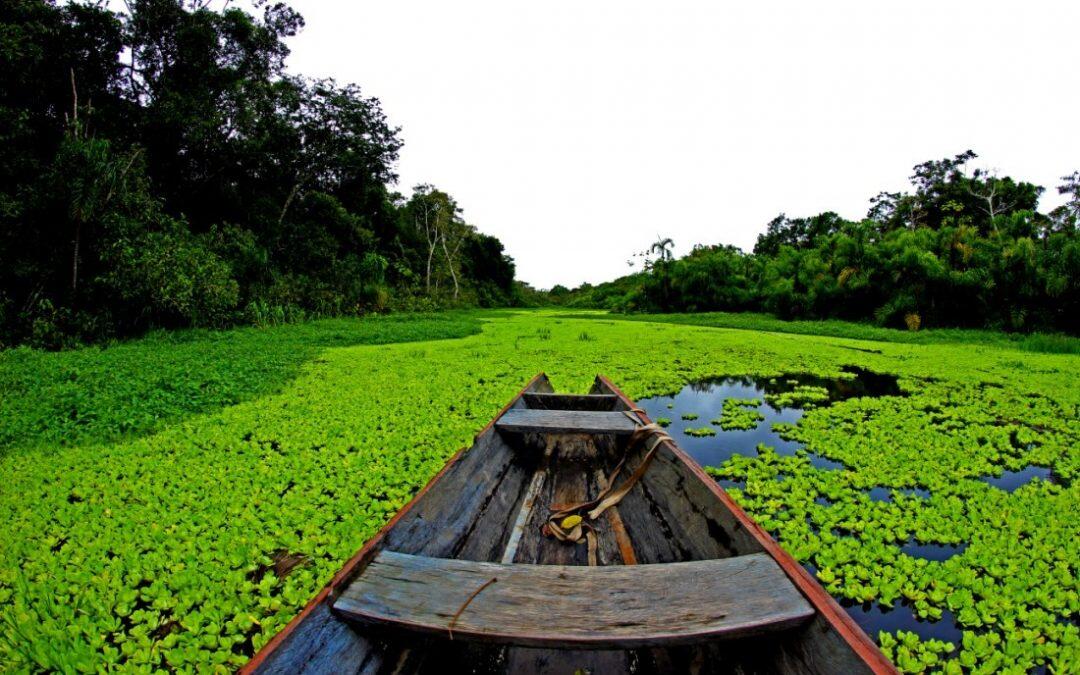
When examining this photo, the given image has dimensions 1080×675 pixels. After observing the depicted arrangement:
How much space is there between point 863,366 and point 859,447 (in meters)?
4.24

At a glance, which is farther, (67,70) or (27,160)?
(67,70)

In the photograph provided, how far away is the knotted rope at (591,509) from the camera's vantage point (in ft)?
6.68

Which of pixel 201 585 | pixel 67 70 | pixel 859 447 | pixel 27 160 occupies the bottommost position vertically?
pixel 201 585

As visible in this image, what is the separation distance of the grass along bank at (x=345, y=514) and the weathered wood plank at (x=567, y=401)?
54cm

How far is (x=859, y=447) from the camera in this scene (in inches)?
128

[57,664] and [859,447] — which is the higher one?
[859,447]

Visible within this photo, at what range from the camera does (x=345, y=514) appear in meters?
2.32

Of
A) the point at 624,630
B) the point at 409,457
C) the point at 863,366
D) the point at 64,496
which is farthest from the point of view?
the point at 863,366

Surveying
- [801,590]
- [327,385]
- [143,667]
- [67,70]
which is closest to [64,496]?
[143,667]

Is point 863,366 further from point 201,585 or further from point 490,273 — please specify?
point 490,273

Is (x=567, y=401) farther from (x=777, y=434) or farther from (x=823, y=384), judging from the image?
(x=823, y=384)

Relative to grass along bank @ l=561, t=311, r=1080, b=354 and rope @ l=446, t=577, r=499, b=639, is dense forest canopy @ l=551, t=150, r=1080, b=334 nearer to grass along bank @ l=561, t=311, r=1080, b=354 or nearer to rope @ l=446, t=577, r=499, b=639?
grass along bank @ l=561, t=311, r=1080, b=354

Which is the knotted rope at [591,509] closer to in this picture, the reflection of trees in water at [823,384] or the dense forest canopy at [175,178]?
the reflection of trees in water at [823,384]

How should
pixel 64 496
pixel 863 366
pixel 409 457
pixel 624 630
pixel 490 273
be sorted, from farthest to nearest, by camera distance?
pixel 490 273, pixel 863 366, pixel 409 457, pixel 64 496, pixel 624 630
